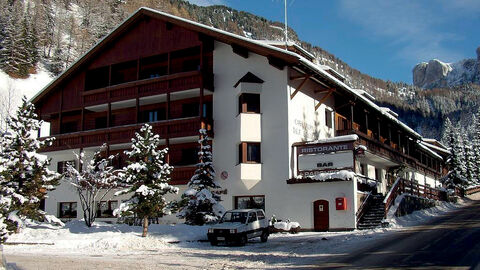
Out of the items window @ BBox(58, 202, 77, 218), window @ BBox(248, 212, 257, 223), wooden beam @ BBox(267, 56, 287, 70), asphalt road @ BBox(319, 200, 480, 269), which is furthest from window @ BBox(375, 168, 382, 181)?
window @ BBox(58, 202, 77, 218)

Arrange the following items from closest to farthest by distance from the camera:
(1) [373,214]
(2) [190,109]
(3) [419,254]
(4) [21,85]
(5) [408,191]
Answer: (3) [419,254]
(1) [373,214]
(2) [190,109]
(5) [408,191]
(4) [21,85]

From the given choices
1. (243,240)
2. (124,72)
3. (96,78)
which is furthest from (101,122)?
(243,240)

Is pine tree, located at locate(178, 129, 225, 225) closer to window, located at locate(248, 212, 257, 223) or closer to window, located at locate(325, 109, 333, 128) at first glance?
window, located at locate(248, 212, 257, 223)

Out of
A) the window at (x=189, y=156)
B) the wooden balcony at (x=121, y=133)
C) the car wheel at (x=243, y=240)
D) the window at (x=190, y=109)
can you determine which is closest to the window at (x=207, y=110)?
the window at (x=190, y=109)

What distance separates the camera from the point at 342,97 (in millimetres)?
36719

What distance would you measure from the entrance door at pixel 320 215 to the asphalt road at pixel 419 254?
7888 mm

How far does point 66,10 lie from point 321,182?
131498 mm

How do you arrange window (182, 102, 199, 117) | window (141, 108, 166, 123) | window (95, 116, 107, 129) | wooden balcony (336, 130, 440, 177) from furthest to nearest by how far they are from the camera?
window (95, 116, 107, 129)
window (141, 108, 166, 123)
window (182, 102, 199, 117)
wooden balcony (336, 130, 440, 177)

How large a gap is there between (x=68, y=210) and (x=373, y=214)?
922 inches

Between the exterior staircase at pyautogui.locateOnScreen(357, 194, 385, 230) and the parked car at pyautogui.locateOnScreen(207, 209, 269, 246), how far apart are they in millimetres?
7081

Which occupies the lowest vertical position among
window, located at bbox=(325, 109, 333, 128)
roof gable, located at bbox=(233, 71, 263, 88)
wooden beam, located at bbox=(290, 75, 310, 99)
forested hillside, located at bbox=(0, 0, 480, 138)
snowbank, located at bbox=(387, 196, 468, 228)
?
snowbank, located at bbox=(387, 196, 468, 228)

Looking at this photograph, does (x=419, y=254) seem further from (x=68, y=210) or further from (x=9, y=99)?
(x=9, y=99)

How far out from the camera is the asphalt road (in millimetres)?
13438

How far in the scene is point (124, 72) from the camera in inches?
1512
